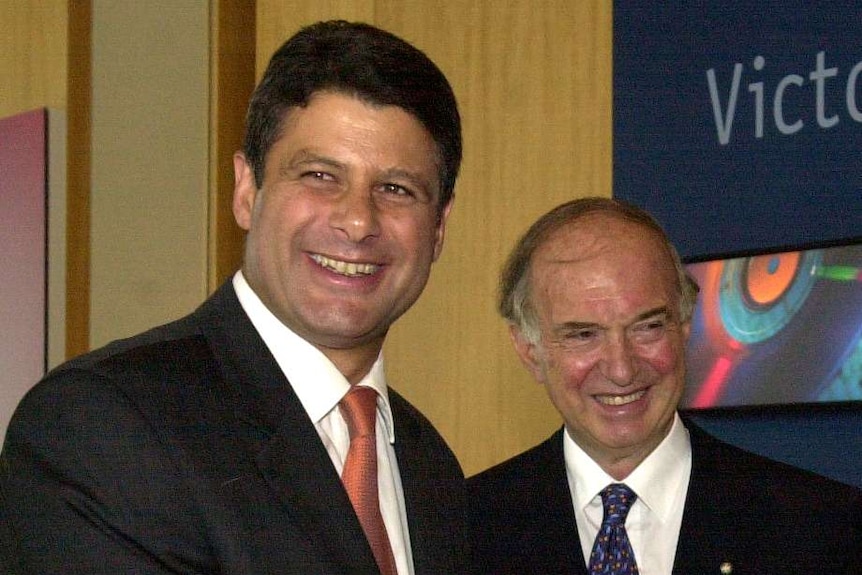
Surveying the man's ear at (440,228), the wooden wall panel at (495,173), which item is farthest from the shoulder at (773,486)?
the wooden wall panel at (495,173)

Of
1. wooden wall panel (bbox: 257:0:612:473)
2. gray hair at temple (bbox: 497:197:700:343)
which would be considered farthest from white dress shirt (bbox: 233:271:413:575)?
wooden wall panel (bbox: 257:0:612:473)

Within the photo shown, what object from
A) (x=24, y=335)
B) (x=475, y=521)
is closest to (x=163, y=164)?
(x=24, y=335)

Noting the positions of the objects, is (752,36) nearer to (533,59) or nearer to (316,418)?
(533,59)

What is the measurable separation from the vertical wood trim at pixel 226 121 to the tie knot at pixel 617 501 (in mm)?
2120

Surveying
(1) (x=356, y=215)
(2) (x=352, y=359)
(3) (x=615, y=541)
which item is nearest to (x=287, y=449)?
(2) (x=352, y=359)

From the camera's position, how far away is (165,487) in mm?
1531

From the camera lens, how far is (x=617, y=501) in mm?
2328

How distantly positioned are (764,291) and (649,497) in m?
0.88

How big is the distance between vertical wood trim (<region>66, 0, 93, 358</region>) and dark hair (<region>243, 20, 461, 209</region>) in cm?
281

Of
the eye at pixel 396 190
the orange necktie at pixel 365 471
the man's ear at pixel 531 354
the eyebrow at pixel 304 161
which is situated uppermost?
the eyebrow at pixel 304 161

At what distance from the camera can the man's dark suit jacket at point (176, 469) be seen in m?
1.49

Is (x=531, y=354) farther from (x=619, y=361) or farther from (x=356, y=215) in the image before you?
(x=356, y=215)

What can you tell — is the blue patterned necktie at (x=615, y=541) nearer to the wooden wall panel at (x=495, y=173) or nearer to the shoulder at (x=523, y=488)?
the shoulder at (x=523, y=488)

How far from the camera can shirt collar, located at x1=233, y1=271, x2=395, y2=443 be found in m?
1.79
